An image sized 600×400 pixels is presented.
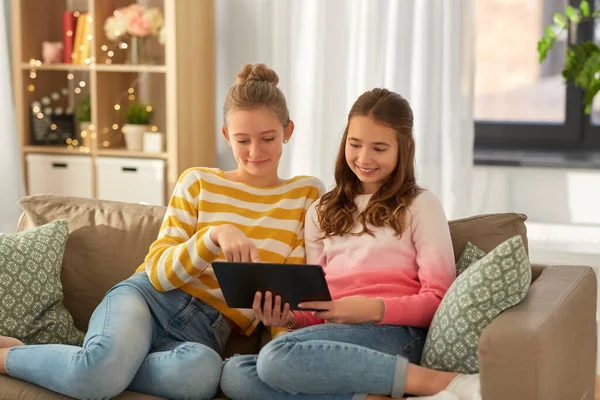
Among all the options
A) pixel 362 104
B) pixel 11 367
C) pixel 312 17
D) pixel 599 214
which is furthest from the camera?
pixel 312 17

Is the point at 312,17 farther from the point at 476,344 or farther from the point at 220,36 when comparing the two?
the point at 476,344

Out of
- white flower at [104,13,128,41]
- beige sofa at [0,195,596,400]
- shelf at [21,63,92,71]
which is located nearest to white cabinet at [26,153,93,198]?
shelf at [21,63,92,71]

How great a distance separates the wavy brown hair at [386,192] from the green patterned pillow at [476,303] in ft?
0.90

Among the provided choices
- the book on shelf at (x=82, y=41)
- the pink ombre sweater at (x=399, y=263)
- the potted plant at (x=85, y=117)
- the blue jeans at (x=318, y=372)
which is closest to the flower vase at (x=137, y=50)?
the book on shelf at (x=82, y=41)

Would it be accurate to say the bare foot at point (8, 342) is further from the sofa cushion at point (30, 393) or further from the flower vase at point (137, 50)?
the flower vase at point (137, 50)

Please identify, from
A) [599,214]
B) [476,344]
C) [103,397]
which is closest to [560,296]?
[476,344]

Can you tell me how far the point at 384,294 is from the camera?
2.18 m

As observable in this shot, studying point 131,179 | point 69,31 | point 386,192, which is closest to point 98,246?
point 386,192

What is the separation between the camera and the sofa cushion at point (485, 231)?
2.36 meters

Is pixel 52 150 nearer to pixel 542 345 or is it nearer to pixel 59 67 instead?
pixel 59 67

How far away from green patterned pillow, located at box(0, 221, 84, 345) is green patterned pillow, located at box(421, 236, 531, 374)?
94 centimetres

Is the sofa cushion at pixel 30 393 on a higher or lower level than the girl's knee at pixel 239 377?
lower

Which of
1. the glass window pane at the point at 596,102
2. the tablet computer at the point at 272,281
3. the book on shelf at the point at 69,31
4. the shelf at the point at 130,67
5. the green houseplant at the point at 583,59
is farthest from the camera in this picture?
the book on shelf at the point at 69,31

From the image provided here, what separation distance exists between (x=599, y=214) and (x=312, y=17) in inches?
54.3
